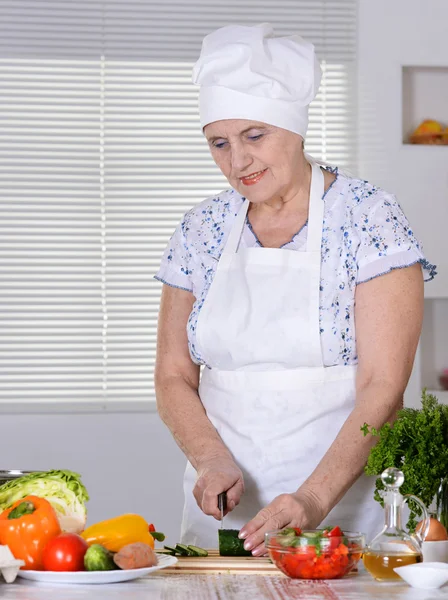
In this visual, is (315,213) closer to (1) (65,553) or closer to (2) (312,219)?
(2) (312,219)

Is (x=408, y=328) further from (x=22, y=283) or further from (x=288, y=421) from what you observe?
(x=22, y=283)

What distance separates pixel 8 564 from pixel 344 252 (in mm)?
962

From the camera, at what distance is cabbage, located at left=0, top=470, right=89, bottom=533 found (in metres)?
1.40

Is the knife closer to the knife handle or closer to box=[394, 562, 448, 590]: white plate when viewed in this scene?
the knife handle

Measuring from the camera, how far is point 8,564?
49.3 inches

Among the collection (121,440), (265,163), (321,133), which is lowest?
(121,440)

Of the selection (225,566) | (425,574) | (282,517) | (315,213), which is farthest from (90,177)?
(425,574)

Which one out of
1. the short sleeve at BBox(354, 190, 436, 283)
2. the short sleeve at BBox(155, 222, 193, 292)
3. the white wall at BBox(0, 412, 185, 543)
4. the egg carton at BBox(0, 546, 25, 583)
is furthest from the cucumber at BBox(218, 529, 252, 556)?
the white wall at BBox(0, 412, 185, 543)

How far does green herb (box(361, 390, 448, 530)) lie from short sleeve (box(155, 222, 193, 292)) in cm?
76

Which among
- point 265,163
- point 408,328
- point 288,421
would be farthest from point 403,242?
point 288,421

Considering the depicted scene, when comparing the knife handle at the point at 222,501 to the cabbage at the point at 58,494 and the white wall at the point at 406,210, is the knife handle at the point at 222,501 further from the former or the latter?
the white wall at the point at 406,210

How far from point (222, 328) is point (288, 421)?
23cm

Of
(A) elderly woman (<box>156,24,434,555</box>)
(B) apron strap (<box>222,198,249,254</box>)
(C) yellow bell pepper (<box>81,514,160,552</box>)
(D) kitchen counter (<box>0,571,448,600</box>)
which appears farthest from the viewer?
(B) apron strap (<box>222,198,249,254</box>)

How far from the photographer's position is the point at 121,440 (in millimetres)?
3486
